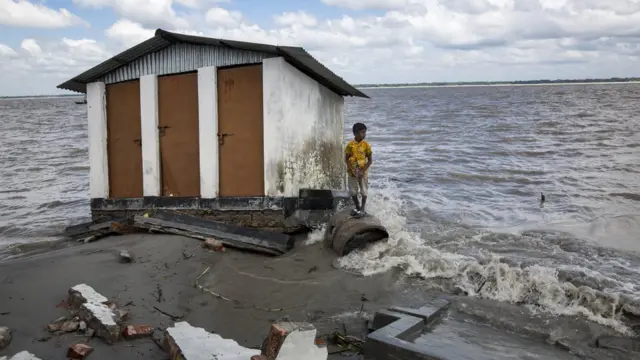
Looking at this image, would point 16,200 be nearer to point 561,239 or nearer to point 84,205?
point 84,205

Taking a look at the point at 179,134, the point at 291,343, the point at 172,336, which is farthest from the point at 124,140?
the point at 291,343

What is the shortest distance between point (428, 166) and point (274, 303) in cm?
1503

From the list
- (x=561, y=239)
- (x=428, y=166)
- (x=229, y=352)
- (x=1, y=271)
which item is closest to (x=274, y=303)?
(x=229, y=352)

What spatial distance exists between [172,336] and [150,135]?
604cm

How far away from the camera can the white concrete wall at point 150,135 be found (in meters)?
9.77

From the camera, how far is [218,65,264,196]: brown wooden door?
900 centimetres

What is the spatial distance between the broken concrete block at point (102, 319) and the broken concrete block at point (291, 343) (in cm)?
161

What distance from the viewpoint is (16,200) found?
16047 millimetres

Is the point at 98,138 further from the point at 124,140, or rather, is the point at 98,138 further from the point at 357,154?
the point at 357,154

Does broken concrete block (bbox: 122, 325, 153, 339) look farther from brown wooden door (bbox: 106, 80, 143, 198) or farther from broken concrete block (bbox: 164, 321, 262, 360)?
brown wooden door (bbox: 106, 80, 143, 198)

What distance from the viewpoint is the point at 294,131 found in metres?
9.22

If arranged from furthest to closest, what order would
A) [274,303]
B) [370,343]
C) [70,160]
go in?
[70,160], [274,303], [370,343]

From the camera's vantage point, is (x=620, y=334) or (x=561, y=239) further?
(x=561, y=239)

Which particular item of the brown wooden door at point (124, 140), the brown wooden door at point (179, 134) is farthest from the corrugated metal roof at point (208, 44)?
the brown wooden door at point (179, 134)
